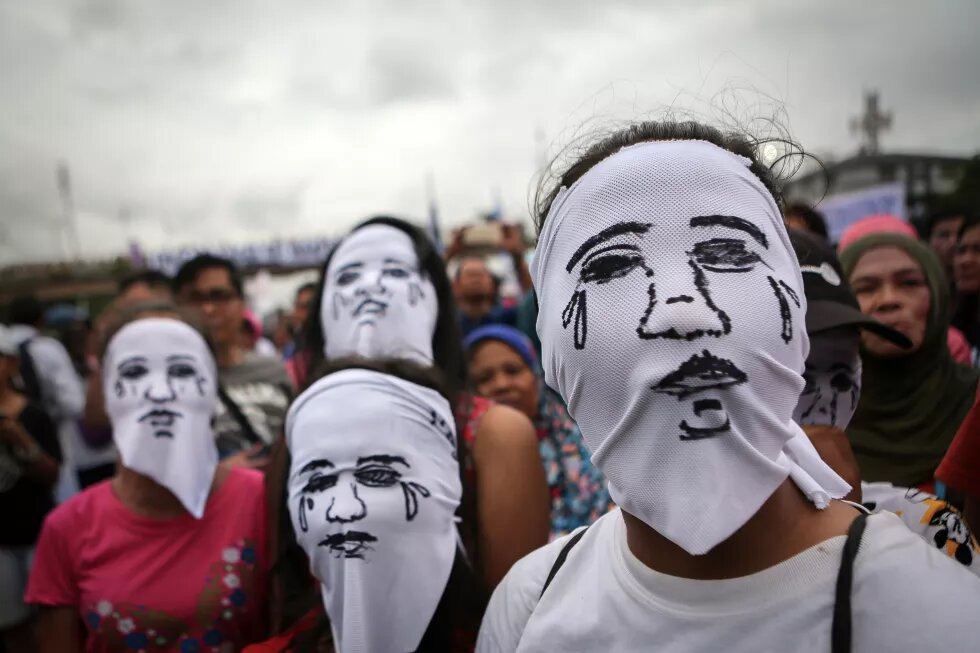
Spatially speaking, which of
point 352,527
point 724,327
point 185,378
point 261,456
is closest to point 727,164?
point 724,327

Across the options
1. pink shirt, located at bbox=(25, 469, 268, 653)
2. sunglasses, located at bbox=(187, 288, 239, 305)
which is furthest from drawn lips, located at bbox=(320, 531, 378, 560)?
sunglasses, located at bbox=(187, 288, 239, 305)

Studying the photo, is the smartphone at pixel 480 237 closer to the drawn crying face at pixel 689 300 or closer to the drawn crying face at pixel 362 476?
the drawn crying face at pixel 362 476

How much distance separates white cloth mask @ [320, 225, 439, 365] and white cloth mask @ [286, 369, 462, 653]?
0.57 metres

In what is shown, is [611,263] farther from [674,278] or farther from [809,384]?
[809,384]

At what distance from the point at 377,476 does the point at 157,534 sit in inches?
38.8

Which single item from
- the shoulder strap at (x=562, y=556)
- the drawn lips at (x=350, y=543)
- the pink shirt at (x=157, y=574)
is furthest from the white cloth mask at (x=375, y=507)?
the pink shirt at (x=157, y=574)

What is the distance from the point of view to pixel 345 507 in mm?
1575

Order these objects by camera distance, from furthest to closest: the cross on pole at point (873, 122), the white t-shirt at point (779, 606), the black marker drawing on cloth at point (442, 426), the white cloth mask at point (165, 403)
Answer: the cross on pole at point (873, 122) < the white cloth mask at point (165, 403) < the black marker drawing on cloth at point (442, 426) < the white t-shirt at point (779, 606)

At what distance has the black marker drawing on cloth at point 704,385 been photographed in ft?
3.00

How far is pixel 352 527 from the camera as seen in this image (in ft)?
5.14

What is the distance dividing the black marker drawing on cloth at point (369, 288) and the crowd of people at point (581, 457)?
12mm

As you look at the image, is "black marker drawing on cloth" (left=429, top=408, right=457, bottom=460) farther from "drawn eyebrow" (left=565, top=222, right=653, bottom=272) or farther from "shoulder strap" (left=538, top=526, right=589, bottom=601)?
"drawn eyebrow" (left=565, top=222, right=653, bottom=272)

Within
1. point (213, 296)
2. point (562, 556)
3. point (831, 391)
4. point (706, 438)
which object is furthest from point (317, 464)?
point (213, 296)

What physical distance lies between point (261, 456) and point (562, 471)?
1414 millimetres
